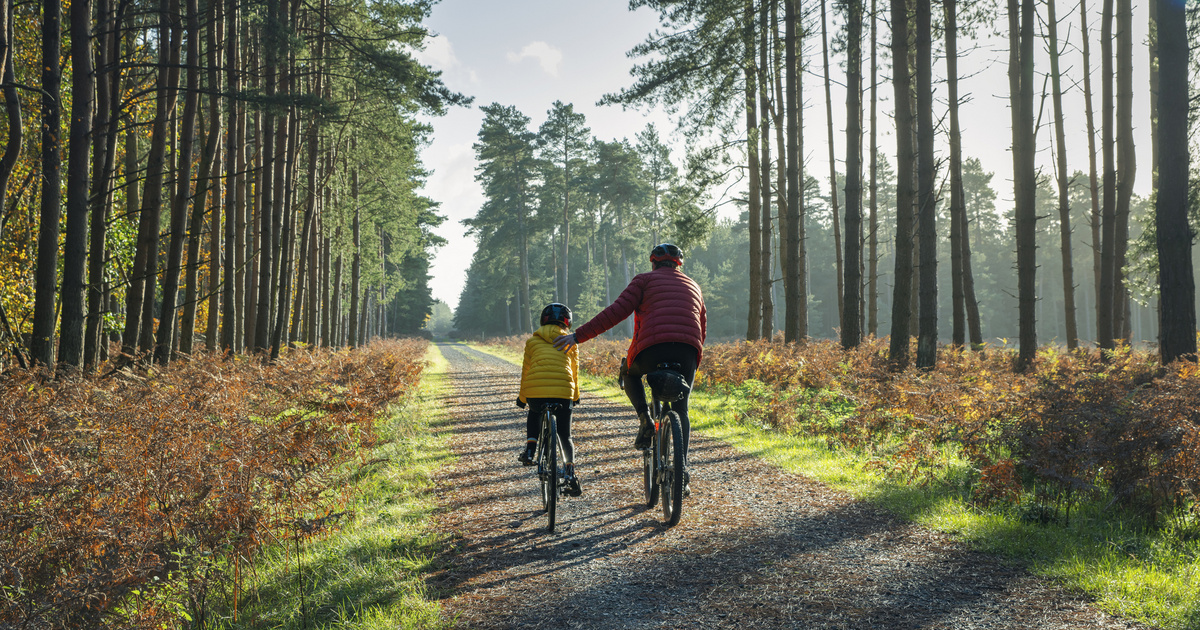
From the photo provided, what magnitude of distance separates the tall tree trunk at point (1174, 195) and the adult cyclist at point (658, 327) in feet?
26.0

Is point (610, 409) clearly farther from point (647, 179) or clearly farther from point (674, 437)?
point (647, 179)

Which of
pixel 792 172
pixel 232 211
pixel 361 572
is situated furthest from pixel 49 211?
pixel 792 172

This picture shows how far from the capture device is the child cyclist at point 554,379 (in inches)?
221

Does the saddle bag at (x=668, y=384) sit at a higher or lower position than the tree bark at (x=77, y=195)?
lower

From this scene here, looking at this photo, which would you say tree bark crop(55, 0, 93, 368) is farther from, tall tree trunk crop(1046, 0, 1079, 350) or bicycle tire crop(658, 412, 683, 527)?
tall tree trunk crop(1046, 0, 1079, 350)

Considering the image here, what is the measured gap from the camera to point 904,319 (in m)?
13.1

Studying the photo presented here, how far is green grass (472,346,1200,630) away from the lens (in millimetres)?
3553

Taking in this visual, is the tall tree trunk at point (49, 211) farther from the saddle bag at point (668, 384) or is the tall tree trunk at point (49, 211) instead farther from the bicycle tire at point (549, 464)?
the saddle bag at point (668, 384)

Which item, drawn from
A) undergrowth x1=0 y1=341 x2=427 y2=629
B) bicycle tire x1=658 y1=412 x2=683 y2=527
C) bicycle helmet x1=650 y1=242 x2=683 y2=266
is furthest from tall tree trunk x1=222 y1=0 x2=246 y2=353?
bicycle tire x1=658 y1=412 x2=683 y2=527

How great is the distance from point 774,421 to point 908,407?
76.3 inches

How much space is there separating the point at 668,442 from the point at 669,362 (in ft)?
2.13

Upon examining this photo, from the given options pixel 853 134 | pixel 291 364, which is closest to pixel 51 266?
pixel 291 364

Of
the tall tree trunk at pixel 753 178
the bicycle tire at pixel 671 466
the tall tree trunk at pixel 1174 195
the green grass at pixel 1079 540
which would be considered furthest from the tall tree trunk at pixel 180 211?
the tall tree trunk at pixel 1174 195

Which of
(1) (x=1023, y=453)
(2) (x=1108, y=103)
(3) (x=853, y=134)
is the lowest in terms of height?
(1) (x=1023, y=453)
